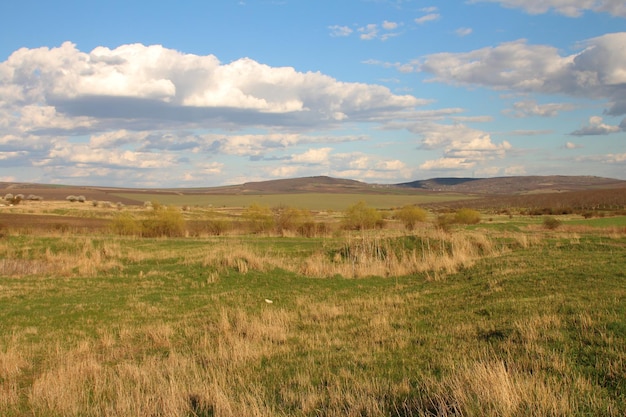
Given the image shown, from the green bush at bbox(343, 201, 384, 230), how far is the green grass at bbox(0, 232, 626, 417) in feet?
120

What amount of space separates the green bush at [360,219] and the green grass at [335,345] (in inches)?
1440

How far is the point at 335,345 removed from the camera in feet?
32.1

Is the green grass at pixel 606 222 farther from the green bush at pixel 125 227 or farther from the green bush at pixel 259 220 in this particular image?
the green bush at pixel 125 227

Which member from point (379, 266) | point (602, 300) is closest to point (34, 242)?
point (379, 266)

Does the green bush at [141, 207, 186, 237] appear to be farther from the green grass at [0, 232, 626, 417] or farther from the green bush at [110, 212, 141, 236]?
the green grass at [0, 232, 626, 417]

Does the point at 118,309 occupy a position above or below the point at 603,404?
below

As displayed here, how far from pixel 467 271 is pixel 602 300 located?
812cm

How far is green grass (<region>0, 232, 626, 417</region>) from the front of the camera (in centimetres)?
600

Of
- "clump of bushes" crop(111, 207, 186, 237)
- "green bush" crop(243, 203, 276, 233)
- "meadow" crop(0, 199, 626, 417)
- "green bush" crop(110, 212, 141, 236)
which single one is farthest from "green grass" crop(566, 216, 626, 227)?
"green bush" crop(110, 212, 141, 236)

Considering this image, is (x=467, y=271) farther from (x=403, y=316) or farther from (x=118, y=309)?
(x=118, y=309)

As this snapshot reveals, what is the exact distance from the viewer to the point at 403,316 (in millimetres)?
12242

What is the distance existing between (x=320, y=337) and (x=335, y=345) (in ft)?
2.89

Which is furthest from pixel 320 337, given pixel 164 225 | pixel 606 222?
pixel 606 222

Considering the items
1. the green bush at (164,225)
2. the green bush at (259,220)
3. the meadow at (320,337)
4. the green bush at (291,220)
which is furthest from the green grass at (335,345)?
the green bush at (259,220)
